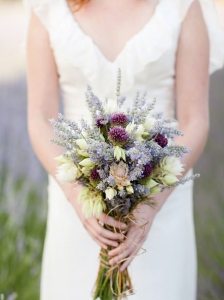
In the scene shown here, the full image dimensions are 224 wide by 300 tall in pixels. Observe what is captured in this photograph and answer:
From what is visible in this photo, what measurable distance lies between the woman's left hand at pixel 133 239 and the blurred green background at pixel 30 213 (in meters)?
0.73

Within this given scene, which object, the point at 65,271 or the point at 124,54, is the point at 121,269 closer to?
the point at 65,271

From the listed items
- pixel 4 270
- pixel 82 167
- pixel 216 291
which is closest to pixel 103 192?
pixel 82 167

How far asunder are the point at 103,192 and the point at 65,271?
87cm

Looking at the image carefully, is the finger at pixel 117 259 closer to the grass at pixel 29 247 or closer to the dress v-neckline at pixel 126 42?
the dress v-neckline at pixel 126 42

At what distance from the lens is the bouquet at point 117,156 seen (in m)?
1.65

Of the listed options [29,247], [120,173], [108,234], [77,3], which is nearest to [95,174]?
[120,173]

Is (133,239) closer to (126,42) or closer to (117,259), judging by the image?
(117,259)

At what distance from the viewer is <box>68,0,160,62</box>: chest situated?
2490 mm

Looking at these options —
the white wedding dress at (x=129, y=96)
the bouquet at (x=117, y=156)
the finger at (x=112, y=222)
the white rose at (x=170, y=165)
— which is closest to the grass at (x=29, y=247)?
the white wedding dress at (x=129, y=96)

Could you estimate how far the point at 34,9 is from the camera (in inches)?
97.9

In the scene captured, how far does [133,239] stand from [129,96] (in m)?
0.76

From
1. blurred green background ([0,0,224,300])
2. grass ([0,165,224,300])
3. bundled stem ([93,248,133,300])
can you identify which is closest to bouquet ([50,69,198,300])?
bundled stem ([93,248,133,300])

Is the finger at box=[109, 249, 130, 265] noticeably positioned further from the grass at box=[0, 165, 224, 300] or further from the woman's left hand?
the grass at box=[0, 165, 224, 300]

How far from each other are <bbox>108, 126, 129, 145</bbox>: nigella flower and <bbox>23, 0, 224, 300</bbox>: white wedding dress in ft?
2.78
